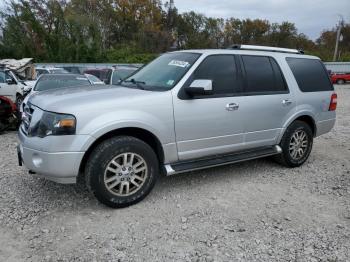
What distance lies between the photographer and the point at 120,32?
51969mm

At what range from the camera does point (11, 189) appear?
A: 14.6ft

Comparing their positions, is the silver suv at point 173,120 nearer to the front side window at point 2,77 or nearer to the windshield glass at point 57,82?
the windshield glass at point 57,82

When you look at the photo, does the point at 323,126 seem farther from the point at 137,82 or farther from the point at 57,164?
the point at 57,164

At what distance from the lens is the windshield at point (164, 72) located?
430 centimetres

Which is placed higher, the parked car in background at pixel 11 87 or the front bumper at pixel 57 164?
the parked car in background at pixel 11 87

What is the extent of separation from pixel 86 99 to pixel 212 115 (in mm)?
1568

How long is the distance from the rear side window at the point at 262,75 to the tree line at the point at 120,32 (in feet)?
71.6

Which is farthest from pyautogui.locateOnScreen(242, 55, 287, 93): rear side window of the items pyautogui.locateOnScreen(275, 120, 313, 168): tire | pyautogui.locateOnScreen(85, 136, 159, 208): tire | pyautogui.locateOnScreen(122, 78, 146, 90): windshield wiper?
pyautogui.locateOnScreen(85, 136, 159, 208): tire

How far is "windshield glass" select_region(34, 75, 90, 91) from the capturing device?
29.3 ft

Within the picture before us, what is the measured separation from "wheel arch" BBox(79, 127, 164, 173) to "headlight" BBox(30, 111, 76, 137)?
32 cm

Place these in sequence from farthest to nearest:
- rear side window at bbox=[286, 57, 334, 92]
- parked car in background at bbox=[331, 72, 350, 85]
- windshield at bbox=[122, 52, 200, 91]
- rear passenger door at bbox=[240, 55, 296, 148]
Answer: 1. parked car in background at bbox=[331, 72, 350, 85]
2. rear side window at bbox=[286, 57, 334, 92]
3. rear passenger door at bbox=[240, 55, 296, 148]
4. windshield at bbox=[122, 52, 200, 91]

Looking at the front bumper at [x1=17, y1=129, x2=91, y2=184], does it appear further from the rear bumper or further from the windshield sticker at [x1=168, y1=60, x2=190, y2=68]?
the rear bumper

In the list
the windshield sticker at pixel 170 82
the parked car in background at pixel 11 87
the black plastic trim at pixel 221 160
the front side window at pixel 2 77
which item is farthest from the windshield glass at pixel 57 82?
the black plastic trim at pixel 221 160

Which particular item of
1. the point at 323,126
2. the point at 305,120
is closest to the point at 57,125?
the point at 305,120
